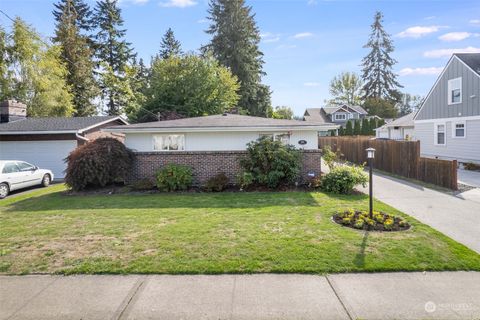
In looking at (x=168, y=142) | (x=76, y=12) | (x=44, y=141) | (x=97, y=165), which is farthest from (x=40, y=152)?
(x=76, y=12)

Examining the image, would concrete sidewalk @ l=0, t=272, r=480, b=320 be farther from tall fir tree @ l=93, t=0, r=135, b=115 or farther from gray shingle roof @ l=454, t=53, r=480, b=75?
tall fir tree @ l=93, t=0, r=135, b=115

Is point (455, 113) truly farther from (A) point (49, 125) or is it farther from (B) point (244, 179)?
(A) point (49, 125)

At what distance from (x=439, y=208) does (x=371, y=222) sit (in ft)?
10.8

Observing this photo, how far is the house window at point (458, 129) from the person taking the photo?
59.3 feet

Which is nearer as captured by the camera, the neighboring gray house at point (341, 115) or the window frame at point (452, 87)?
the window frame at point (452, 87)

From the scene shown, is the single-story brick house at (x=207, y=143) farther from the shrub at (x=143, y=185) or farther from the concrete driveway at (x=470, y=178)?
the concrete driveway at (x=470, y=178)

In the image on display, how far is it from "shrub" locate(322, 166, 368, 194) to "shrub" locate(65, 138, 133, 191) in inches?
302

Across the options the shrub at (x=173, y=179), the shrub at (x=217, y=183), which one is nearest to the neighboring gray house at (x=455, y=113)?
the shrub at (x=217, y=183)

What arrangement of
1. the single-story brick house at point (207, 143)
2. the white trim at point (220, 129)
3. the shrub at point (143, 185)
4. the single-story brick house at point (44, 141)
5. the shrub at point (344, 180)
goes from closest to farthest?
1. the shrub at point (344, 180)
2. the shrub at point (143, 185)
3. the white trim at point (220, 129)
4. the single-story brick house at point (207, 143)
5. the single-story brick house at point (44, 141)

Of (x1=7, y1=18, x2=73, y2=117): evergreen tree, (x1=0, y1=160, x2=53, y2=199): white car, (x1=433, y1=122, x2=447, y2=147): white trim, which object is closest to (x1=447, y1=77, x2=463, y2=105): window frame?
(x1=433, y1=122, x2=447, y2=147): white trim

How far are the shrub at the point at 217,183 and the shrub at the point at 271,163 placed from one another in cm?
90

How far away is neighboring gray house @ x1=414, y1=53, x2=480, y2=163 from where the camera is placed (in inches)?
674

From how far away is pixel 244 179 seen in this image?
37.8 ft

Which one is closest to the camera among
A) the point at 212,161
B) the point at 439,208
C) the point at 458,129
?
the point at 439,208
